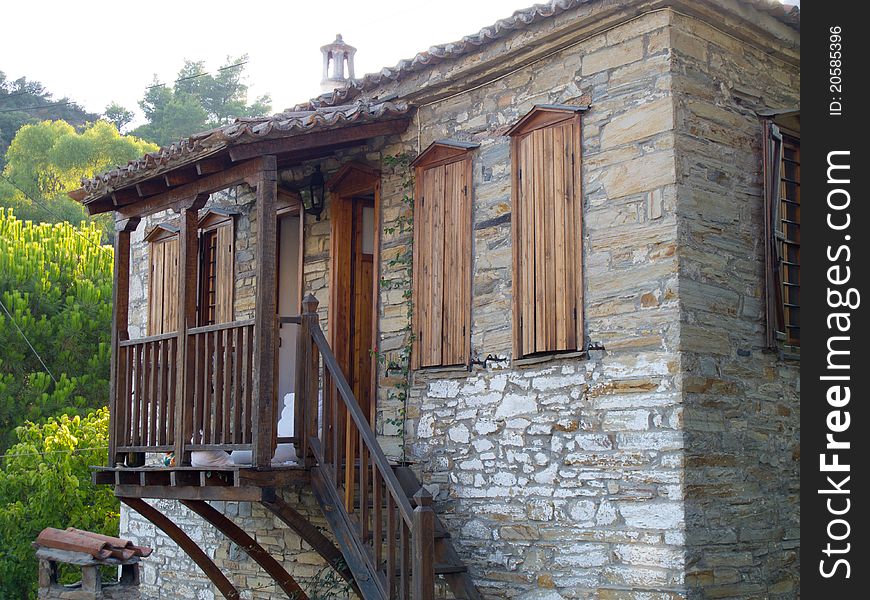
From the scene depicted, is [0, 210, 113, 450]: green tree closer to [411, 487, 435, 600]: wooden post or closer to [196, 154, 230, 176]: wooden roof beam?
[196, 154, 230, 176]: wooden roof beam

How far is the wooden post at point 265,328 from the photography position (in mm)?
7691

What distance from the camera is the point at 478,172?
822cm

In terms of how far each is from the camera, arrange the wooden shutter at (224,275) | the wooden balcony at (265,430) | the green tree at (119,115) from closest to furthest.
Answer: the wooden balcony at (265,430) < the wooden shutter at (224,275) < the green tree at (119,115)

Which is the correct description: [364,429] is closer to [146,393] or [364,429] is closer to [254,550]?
[254,550]

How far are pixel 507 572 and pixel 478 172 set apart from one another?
2.93 meters

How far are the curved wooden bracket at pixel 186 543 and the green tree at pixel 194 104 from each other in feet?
86.7

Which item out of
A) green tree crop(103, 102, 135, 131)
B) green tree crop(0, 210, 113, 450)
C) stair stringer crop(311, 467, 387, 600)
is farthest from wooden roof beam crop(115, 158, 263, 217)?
green tree crop(103, 102, 135, 131)

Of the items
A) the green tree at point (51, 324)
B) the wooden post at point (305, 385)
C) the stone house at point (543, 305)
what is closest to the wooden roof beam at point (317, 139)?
the stone house at point (543, 305)

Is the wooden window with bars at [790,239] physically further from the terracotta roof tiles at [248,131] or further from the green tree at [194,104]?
the green tree at [194,104]

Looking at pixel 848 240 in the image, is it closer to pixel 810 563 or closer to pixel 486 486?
pixel 810 563

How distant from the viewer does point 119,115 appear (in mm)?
37562

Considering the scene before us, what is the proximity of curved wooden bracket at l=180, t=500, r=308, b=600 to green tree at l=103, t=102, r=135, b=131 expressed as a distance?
3066 cm

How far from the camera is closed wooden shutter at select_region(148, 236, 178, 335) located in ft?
37.0

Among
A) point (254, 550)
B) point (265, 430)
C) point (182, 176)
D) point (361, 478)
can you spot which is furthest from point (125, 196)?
point (361, 478)
